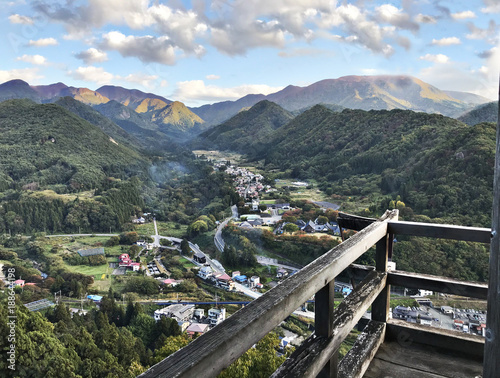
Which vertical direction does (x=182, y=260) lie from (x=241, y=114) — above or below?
below

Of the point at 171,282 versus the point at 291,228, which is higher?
the point at 291,228

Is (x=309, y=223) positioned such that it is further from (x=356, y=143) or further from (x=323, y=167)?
(x=356, y=143)

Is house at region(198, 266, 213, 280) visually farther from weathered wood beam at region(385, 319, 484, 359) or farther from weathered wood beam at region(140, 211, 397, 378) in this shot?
weathered wood beam at region(140, 211, 397, 378)

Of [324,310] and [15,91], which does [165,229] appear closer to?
[324,310]

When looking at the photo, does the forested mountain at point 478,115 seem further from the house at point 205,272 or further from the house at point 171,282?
the house at point 171,282

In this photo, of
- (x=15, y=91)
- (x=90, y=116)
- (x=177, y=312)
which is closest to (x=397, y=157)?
(x=177, y=312)

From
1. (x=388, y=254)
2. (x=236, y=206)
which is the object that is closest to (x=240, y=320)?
(x=388, y=254)
